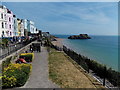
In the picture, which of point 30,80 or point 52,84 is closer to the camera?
point 52,84

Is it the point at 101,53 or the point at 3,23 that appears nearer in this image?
the point at 3,23

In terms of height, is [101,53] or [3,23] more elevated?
[3,23]

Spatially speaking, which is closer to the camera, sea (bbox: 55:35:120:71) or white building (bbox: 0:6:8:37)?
sea (bbox: 55:35:120:71)

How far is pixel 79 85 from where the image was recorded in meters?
9.36

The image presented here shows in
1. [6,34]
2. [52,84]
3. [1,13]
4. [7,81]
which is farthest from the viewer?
[6,34]

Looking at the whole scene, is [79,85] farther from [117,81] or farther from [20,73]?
[20,73]

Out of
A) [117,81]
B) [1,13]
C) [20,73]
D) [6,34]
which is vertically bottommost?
[117,81]

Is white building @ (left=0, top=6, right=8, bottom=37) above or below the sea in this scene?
above

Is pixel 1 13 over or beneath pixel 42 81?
over

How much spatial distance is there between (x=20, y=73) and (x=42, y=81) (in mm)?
1773

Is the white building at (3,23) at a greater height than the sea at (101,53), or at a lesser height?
greater

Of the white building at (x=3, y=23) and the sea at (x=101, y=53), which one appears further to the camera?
the white building at (x=3, y=23)

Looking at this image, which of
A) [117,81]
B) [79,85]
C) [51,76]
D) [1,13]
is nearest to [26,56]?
[51,76]

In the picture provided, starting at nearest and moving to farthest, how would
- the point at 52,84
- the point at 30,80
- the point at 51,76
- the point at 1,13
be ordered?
the point at 52,84 < the point at 30,80 < the point at 51,76 < the point at 1,13
